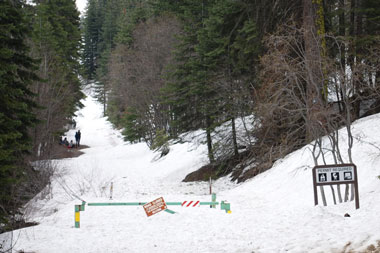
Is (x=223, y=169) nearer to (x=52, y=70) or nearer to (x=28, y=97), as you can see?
(x=28, y=97)

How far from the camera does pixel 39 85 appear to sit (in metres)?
19.9

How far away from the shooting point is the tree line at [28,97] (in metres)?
8.78

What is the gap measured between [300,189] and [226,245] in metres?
5.56

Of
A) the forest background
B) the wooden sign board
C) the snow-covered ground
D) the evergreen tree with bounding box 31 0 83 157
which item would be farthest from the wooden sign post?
the evergreen tree with bounding box 31 0 83 157

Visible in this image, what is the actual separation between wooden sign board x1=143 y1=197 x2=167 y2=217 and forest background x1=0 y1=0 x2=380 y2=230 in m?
3.70

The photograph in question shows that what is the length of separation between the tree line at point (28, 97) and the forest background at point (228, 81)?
0.05m

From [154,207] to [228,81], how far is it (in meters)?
10.6

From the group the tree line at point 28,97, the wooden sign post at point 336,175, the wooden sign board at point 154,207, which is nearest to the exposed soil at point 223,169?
the tree line at point 28,97

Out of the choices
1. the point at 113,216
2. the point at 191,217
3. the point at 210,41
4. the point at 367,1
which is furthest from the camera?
the point at 210,41

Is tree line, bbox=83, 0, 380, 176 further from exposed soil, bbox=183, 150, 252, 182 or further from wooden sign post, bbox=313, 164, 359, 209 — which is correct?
wooden sign post, bbox=313, 164, 359, 209

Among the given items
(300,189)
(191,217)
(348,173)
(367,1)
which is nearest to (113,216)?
(191,217)

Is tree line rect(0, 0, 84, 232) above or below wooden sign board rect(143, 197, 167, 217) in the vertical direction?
above

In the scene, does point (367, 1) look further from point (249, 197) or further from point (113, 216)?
point (113, 216)

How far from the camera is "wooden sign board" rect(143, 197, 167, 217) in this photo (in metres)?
11.2
